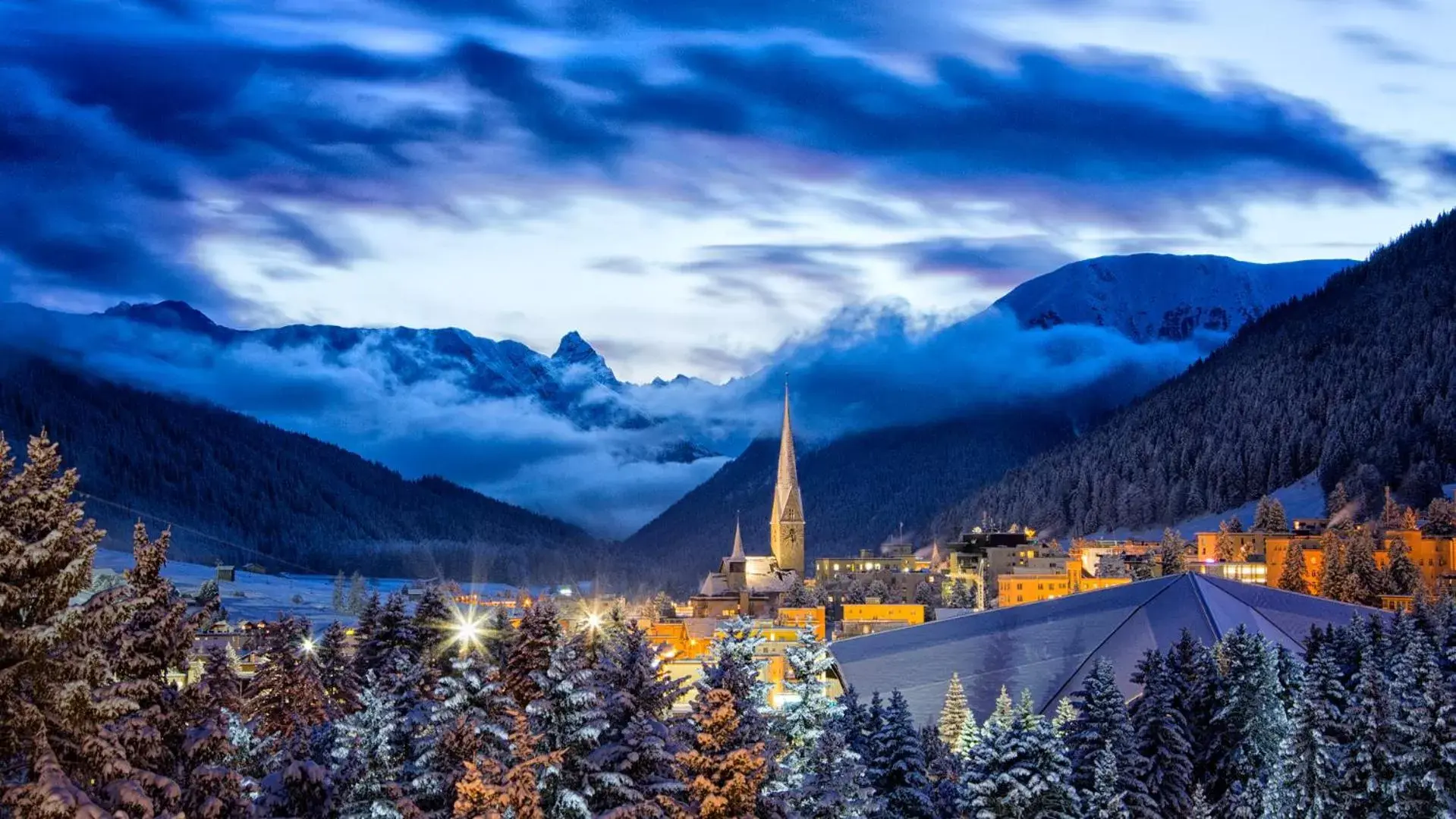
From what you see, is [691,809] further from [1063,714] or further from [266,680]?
[1063,714]

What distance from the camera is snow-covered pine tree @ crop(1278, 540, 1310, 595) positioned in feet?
548

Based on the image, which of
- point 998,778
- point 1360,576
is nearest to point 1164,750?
point 998,778

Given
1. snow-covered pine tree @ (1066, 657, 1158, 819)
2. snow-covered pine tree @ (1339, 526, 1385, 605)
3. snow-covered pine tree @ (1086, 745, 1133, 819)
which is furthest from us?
snow-covered pine tree @ (1339, 526, 1385, 605)

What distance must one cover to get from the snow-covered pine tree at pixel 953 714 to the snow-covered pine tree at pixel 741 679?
54.0 meters

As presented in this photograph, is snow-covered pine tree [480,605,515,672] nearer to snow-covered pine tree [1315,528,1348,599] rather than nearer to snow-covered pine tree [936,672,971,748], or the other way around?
snow-covered pine tree [936,672,971,748]

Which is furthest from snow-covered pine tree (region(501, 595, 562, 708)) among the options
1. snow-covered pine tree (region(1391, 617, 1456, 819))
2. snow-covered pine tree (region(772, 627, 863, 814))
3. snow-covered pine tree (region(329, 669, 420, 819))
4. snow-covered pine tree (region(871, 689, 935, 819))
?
snow-covered pine tree (region(1391, 617, 1456, 819))

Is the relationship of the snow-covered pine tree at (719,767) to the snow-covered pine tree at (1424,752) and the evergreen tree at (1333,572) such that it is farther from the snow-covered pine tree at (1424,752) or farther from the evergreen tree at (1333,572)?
the evergreen tree at (1333,572)

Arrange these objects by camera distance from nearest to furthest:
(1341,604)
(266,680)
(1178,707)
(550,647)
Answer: (550,647), (266,680), (1178,707), (1341,604)

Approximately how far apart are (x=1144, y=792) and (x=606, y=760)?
36043 mm

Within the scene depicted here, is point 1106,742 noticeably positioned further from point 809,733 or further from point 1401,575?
point 1401,575

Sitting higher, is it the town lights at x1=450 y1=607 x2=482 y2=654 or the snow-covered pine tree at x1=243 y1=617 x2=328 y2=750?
the town lights at x1=450 y1=607 x2=482 y2=654

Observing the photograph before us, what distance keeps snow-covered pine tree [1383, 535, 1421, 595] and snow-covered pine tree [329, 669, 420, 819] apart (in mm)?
132980

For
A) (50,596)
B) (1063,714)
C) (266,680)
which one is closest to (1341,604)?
(1063,714)

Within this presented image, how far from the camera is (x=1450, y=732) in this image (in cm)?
6662
